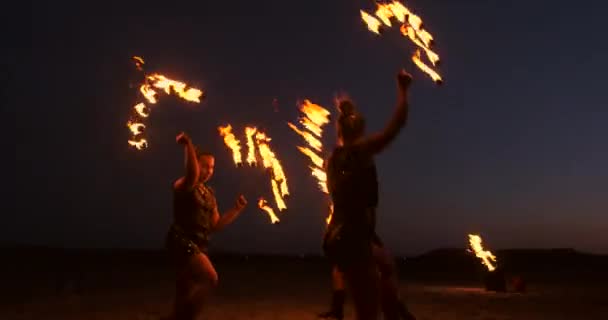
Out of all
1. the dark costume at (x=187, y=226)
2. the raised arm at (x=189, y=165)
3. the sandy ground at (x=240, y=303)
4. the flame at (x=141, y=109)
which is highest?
the flame at (x=141, y=109)

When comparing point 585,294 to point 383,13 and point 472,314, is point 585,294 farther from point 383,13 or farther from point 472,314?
point 383,13

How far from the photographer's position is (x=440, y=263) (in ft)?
147

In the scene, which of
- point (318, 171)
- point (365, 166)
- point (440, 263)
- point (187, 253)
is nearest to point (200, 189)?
point (187, 253)

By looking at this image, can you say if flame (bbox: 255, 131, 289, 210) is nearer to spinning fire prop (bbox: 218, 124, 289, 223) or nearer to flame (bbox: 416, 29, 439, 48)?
spinning fire prop (bbox: 218, 124, 289, 223)

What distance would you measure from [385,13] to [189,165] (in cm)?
253

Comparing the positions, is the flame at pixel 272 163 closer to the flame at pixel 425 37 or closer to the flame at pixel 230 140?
the flame at pixel 230 140

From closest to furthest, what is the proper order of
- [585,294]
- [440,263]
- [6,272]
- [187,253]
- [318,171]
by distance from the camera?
1. [187,253]
2. [318,171]
3. [585,294]
4. [6,272]
5. [440,263]

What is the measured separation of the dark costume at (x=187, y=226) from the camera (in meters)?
5.93

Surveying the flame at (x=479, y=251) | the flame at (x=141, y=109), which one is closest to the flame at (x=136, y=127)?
the flame at (x=141, y=109)

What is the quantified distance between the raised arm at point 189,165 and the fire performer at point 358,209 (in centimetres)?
186

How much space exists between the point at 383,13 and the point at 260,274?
803 inches

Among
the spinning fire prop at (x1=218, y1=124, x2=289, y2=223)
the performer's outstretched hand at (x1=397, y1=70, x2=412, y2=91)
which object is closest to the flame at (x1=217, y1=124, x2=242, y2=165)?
the spinning fire prop at (x1=218, y1=124, x2=289, y2=223)

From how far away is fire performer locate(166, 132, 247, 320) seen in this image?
581 cm

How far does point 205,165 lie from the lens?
20.8 feet
